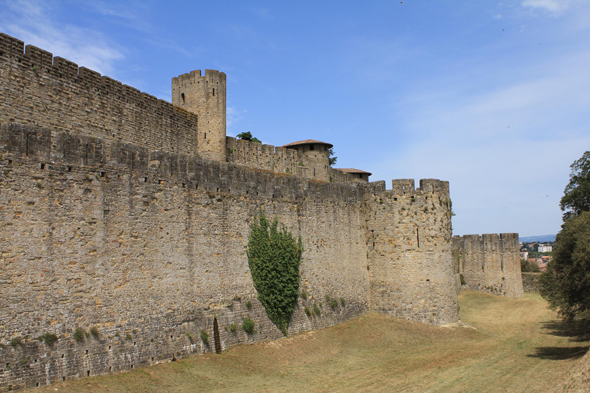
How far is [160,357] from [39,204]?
5312 millimetres

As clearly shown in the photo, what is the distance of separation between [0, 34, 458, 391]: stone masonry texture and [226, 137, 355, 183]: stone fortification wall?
14.8 feet

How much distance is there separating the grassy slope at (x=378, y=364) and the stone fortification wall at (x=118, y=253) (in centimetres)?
74

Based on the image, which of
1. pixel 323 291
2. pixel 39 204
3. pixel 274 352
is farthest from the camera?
pixel 323 291

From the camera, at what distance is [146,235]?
14406 millimetres

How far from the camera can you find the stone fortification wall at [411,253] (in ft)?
76.8

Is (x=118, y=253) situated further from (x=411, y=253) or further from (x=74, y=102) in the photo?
(x=411, y=253)

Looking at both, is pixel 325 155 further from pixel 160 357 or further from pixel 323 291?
pixel 160 357

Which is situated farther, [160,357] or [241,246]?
[241,246]

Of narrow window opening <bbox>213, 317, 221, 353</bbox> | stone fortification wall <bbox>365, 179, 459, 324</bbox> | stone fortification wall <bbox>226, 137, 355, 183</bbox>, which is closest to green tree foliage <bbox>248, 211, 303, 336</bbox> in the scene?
narrow window opening <bbox>213, 317, 221, 353</bbox>

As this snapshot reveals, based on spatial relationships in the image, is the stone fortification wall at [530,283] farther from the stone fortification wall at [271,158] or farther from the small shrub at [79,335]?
the small shrub at [79,335]

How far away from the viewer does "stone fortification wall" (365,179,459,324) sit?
23406mm

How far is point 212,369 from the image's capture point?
574 inches

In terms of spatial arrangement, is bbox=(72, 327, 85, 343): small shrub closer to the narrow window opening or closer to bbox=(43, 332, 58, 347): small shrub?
bbox=(43, 332, 58, 347): small shrub

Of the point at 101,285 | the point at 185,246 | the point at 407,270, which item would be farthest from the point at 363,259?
the point at 101,285
